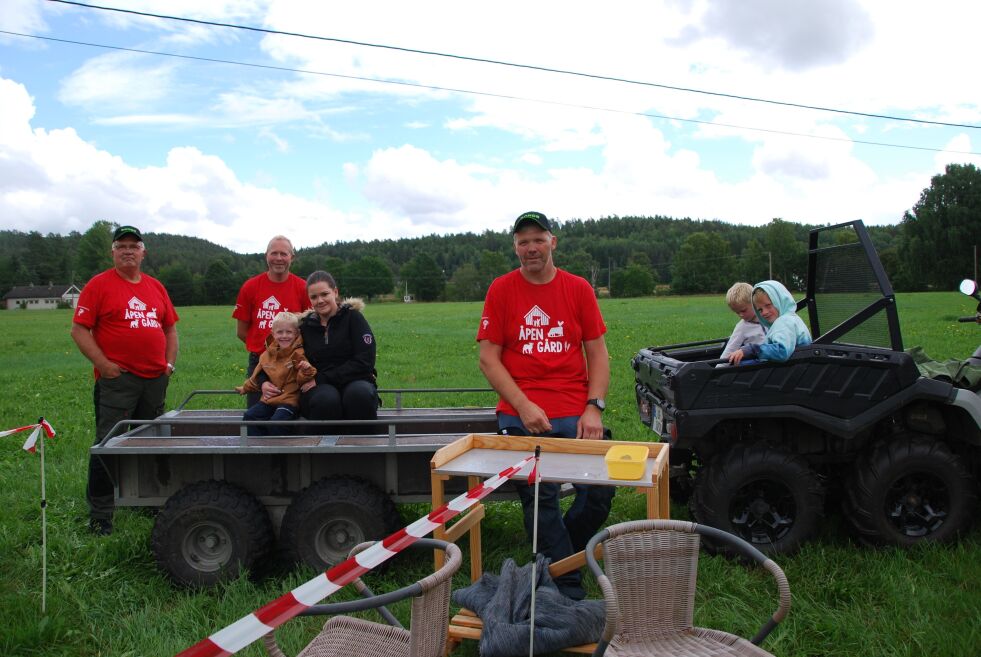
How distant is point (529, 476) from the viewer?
11.1ft

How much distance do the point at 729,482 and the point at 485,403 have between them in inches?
269

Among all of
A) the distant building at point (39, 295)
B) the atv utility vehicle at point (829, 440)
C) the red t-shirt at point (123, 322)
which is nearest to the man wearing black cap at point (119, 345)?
the red t-shirt at point (123, 322)

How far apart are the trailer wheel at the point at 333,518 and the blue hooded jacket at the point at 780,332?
239 cm

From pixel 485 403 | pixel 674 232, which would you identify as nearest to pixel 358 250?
pixel 674 232

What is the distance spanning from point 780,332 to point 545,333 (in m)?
1.47

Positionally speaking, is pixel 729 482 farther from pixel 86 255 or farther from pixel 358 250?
pixel 86 255

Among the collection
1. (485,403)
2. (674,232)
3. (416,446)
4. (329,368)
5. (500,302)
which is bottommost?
(485,403)

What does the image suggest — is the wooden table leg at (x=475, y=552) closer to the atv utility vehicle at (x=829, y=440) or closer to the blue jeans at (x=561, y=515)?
the blue jeans at (x=561, y=515)

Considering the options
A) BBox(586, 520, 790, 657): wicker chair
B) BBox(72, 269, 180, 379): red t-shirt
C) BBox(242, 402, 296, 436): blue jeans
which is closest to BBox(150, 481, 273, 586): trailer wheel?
BBox(242, 402, 296, 436): blue jeans

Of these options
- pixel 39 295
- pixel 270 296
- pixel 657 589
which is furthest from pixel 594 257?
pixel 657 589

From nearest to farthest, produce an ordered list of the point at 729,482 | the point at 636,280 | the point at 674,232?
the point at 729,482 < the point at 636,280 < the point at 674,232

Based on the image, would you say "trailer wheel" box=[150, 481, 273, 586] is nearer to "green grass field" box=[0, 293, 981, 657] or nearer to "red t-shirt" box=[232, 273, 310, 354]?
"green grass field" box=[0, 293, 981, 657]

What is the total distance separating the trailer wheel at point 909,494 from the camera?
466cm

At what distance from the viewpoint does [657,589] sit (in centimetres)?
302
